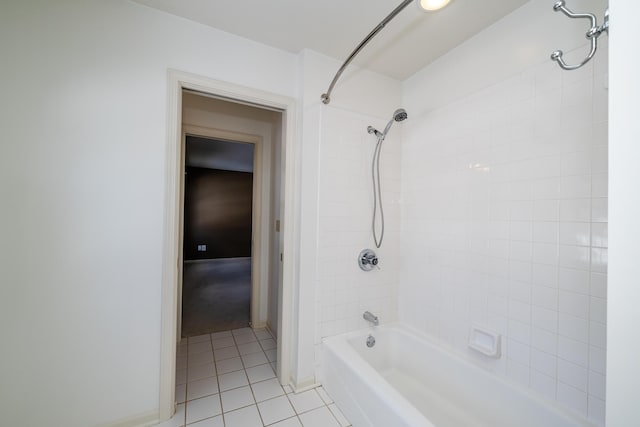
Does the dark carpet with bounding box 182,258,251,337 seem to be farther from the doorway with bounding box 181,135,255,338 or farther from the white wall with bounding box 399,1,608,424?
the white wall with bounding box 399,1,608,424

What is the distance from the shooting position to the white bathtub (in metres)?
1.19

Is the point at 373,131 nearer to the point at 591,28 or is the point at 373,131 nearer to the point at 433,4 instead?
the point at 433,4

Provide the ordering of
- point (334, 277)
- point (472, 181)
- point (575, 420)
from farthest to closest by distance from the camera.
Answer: point (334, 277) < point (472, 181) < point (575, 420)

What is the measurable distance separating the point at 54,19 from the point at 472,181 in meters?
2.50

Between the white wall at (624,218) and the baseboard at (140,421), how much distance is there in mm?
1976

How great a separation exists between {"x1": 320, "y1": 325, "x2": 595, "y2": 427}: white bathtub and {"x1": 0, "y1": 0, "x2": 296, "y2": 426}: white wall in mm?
1158

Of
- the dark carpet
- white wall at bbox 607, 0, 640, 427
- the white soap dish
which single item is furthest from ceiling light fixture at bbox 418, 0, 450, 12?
the dark carpet

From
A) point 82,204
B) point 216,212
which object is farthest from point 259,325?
point 216,212

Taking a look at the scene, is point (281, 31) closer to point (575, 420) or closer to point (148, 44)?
point (148, 44)

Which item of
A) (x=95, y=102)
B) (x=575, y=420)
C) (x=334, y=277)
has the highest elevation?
(x=95, y=102)

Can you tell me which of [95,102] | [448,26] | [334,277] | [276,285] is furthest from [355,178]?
[95,102]

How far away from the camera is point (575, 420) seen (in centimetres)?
109

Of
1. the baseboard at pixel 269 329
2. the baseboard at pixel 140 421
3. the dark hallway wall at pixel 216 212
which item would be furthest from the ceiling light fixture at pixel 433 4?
the dark hallway wall at pixel 216 212

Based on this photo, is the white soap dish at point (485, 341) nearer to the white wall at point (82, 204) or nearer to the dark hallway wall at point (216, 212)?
the white wall at point (82, 204)
